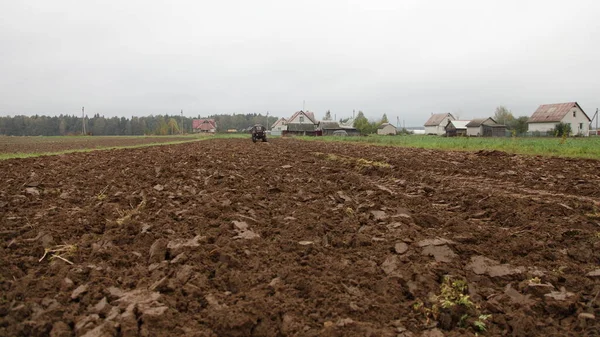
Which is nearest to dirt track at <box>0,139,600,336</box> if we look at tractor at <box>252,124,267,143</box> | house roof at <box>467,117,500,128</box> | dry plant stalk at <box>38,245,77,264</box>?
dry plant stalk at <box>38,245,77,264</box>

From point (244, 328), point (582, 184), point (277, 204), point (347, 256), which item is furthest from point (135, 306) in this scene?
point (582, 184)

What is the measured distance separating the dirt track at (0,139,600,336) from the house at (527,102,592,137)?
66.5 meters

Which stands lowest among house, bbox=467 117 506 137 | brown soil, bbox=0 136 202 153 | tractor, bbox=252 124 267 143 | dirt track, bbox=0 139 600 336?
dirt track, bbox=0 139 600 336

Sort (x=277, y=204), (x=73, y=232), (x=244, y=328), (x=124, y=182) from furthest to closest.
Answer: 1. (x=124, y=182)
2. (x=277, y=204)
3. (x=73, y=232)
4. (x=244, y=328)

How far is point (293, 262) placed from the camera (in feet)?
14.4

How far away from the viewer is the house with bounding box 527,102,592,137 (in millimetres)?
63125

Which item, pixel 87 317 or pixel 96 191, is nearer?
pixel 87 317

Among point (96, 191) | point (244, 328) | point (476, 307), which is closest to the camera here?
point (244, 328)

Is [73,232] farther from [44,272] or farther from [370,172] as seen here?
[370,172]

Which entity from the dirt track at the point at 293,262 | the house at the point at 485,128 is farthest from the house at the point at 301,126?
the dirt track at the point at 293,262

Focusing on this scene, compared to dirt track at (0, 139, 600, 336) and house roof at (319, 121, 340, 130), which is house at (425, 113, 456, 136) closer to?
house roof at (319, 121, 340, 130)

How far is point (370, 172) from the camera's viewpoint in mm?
12477

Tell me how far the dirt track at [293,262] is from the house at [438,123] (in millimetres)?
96932

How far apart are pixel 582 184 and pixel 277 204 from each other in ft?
26.1
